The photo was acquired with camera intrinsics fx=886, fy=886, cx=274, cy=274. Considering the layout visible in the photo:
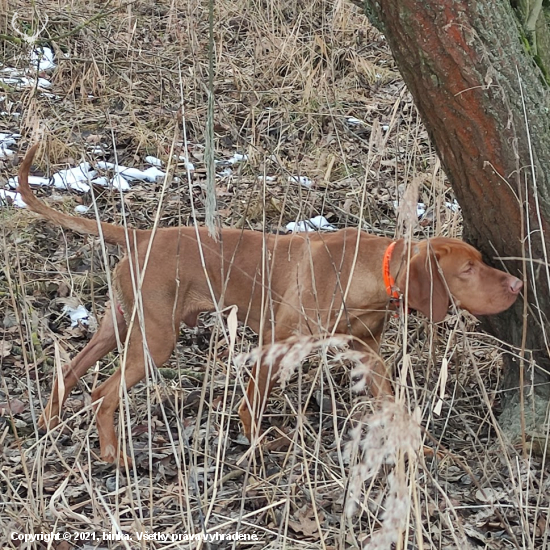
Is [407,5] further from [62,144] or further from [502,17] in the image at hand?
[62,144]

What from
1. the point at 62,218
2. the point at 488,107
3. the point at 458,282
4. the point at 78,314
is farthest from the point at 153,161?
the point at 488,107

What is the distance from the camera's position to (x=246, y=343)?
5.07 meters

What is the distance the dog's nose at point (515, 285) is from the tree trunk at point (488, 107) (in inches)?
2.6

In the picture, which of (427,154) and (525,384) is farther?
(427,154)

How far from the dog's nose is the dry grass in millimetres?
311

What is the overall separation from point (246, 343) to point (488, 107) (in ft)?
7.48

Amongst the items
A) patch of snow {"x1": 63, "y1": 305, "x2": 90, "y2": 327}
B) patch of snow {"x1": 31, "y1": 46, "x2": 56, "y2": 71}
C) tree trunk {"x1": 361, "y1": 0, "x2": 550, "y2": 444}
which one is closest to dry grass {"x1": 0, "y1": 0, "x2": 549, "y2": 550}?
patch of snow {"x1": 63, "y1": 305, "x2": 90, "y2": 327}

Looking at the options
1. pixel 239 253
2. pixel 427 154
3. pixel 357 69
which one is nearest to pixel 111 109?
pixel 357 69

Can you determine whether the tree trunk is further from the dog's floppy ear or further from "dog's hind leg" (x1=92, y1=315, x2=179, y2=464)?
"dog's hind leg" (x1=92, y1=315, x2=179, y2=464)

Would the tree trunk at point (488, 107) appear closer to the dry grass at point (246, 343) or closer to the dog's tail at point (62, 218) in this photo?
the dry grass at point (246, 343)

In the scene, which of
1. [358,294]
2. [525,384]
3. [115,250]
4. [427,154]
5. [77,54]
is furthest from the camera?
[77,54]

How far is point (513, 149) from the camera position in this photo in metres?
3.29

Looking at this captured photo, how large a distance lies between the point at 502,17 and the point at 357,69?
511cm

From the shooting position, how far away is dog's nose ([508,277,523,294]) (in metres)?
3.69
